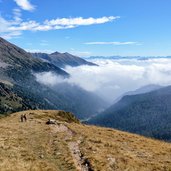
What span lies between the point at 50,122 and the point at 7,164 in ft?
96.1

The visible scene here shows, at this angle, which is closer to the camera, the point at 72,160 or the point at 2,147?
the point at 72,160

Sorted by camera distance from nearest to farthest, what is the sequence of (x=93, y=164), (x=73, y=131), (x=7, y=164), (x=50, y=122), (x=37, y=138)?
1. (x=7, y=164)
2. (x=93, y=164)
3. (x=37, y=138)
4. (x=73, y=131)
5. (x=50, y=122)

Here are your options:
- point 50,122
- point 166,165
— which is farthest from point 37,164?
point 50,122

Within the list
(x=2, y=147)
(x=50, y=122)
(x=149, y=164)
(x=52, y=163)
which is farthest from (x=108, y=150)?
(x=50, y=122)

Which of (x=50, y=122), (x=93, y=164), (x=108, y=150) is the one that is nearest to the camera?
(x=93, y=164)

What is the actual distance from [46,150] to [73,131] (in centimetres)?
1429

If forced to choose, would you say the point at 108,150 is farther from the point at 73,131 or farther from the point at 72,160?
the point at 73,131

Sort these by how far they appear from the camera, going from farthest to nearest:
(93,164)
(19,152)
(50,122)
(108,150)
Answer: (50,122) < (108,150) < (19,152) < (93,164)

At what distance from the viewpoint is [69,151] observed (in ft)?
130

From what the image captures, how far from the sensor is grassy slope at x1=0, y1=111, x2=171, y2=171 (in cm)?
3438

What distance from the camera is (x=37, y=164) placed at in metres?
33.8

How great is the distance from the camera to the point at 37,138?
46.6 metres

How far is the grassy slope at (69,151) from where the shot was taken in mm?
34375

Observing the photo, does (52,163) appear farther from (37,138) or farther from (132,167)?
(37,138)
